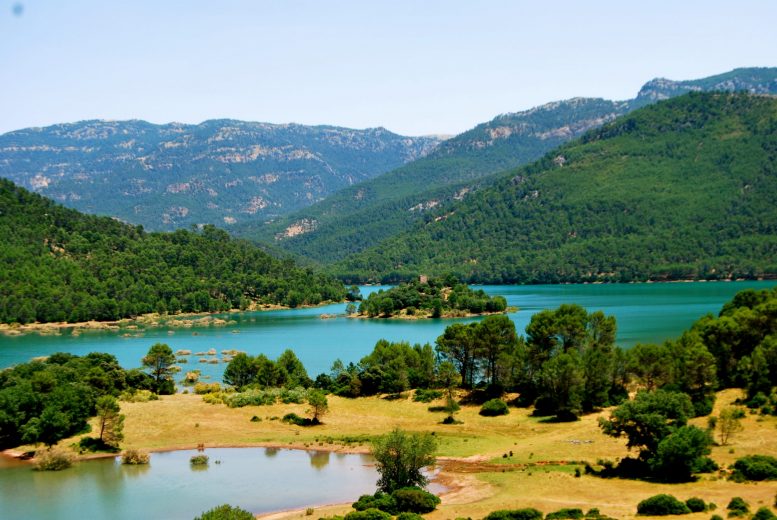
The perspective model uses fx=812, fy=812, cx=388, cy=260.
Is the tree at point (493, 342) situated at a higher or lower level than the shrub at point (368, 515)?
higher

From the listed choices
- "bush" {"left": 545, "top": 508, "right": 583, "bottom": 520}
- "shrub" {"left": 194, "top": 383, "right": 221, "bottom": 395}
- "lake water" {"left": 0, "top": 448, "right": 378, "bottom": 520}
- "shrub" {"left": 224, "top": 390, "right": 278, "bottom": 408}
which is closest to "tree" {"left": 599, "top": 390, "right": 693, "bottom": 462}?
"bush" {"left": 545, "top": 508, "right": 583, "bottom": 520}

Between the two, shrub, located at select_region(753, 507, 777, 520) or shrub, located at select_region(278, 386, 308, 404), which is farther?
shrub, located at select_region(278, 386, 308, 404)

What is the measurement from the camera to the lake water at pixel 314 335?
4535 inches

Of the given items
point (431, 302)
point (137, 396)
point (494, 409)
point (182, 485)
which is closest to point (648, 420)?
point (494, 409)

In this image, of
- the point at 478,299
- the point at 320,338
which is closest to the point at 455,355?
the point at 320,338

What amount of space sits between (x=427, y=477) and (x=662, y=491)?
15.0m

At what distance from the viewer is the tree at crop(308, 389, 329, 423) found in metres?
69.5

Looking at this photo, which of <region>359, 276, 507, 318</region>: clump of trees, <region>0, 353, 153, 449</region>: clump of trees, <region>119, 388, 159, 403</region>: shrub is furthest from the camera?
<region>359, 276, 507, 318</region>: clump of trees

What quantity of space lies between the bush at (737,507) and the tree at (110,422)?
4371cm

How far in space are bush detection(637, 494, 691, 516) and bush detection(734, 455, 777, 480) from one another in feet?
25.7

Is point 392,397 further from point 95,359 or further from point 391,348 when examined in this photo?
point 95,359

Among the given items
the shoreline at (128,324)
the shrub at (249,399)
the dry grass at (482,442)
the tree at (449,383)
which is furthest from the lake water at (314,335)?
the tree at (449,383)

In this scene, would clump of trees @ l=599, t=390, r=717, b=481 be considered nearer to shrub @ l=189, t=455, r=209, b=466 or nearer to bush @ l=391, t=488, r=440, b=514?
bush @ l=391, t=488, r=440, b=514

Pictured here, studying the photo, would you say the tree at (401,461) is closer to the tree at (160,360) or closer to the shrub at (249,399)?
the shrub at (249,399)
